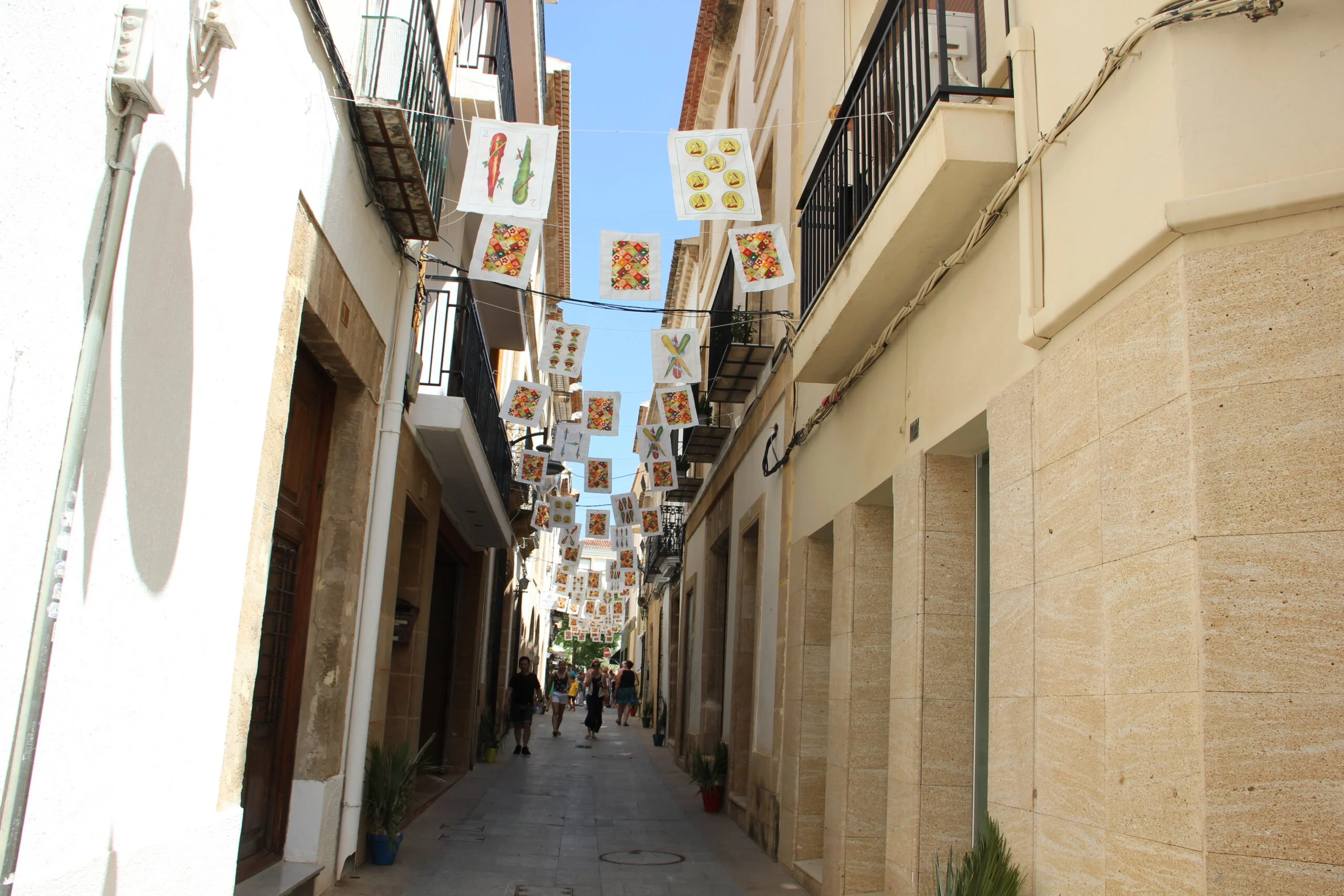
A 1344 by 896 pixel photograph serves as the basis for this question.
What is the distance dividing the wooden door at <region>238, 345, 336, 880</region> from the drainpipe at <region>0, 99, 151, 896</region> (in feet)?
8.24

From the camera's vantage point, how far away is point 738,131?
23.5ft

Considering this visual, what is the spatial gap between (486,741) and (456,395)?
28.6 feet

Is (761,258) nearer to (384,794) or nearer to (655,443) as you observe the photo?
(384,794)

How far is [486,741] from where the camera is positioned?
53.9 feet

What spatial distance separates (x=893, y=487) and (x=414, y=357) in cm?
430

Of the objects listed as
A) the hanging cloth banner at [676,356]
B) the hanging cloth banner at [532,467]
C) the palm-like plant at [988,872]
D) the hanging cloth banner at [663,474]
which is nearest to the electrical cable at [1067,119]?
the palm-like plant at [988,872]

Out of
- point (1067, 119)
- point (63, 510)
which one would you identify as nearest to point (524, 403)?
point (1067, 119)

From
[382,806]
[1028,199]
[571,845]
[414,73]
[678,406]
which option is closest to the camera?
[1028,199]

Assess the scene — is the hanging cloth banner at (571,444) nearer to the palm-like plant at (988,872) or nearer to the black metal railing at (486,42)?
the black metal railing at (486,42)

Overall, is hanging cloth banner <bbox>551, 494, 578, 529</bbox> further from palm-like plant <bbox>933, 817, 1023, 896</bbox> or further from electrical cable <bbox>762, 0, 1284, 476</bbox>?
palm-like plant <bbox>933, 817, 1023, 896</bbox>

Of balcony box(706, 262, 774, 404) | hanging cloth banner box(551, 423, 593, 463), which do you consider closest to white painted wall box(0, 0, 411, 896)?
balcony box(706, 262, 774, 404)

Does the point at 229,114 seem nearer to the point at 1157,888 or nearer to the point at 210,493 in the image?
the point at 210,493

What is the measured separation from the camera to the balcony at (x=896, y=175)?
4.75m

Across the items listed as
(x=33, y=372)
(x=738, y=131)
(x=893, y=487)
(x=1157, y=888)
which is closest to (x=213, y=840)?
(x=33, y=372)
